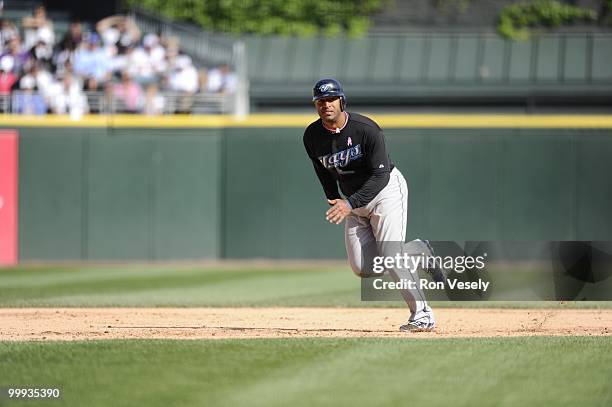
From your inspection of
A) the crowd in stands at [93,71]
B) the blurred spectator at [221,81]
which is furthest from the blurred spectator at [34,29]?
the blurred spectator at [221,81]

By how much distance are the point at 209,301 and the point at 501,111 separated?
1080 cm

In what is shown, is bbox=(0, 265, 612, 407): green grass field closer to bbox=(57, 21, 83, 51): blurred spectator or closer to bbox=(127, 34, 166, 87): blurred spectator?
bbox=(127, 34, 166, 87): blurred spectator

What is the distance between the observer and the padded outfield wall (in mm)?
18562

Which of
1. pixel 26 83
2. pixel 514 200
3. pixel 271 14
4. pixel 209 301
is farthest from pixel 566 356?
pixel 271 14

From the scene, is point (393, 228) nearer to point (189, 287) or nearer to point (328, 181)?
point (328, 181)

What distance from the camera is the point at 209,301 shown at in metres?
12.8

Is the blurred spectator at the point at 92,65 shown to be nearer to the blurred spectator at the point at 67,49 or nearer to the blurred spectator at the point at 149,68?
the blurred spectator at the point at 67,49

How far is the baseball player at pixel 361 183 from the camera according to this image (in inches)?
329

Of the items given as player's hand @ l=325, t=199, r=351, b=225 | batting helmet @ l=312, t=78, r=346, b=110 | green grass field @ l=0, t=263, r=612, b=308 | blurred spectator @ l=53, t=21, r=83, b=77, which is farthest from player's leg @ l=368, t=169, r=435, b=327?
blurred spectator @ l=53, t=21, r=83, b=77

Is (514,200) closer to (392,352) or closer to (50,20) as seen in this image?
(50,20)

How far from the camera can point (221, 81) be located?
1995 centimetres

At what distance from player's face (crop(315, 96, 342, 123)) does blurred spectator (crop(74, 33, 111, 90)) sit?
11.7 metres

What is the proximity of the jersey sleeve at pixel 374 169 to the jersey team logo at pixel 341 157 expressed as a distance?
0.26 feet

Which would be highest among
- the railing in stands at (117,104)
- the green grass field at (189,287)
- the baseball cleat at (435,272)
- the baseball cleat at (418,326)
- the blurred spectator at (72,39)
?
the blurred spectator at (72,39)
